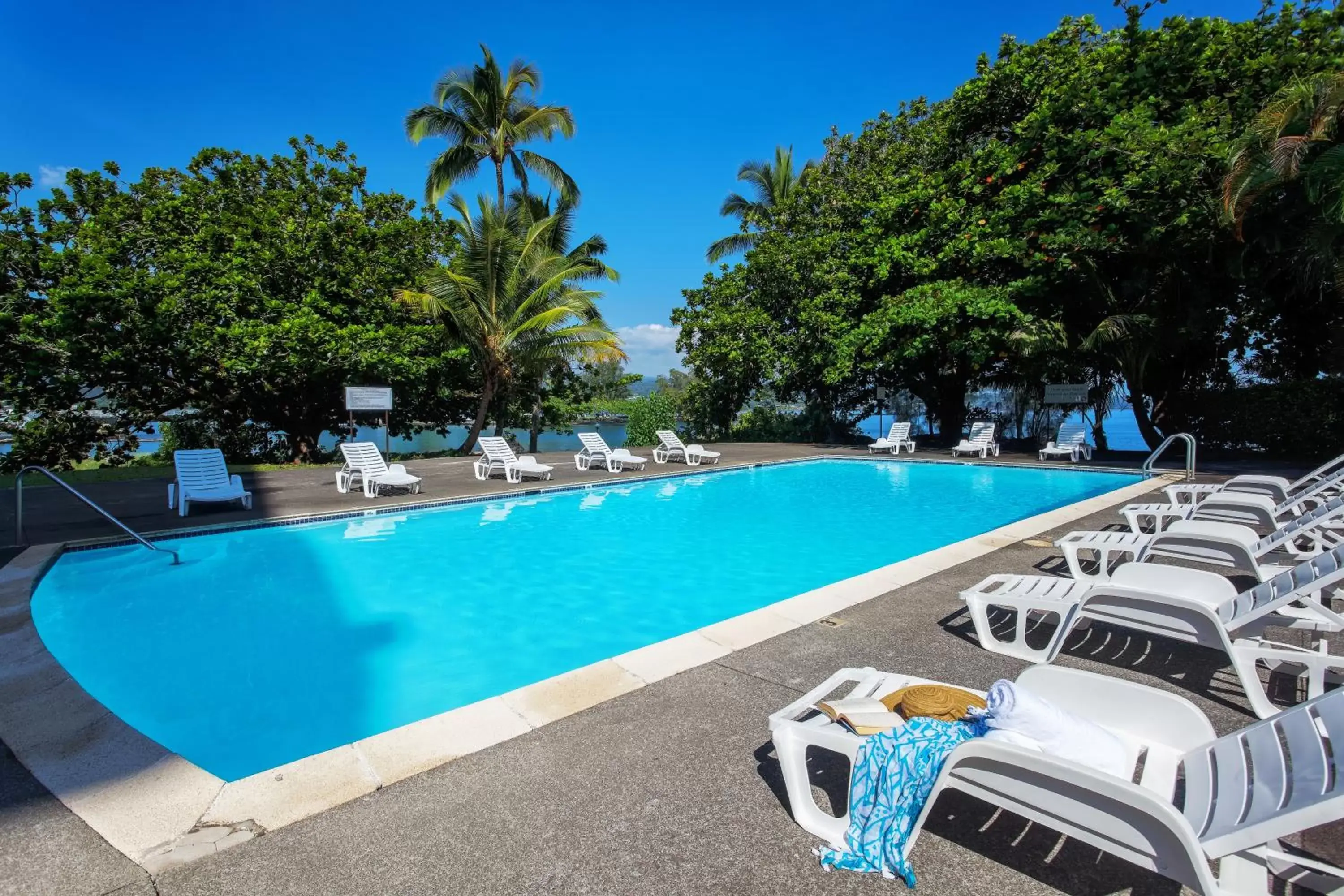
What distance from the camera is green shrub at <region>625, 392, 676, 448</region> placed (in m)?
24.5

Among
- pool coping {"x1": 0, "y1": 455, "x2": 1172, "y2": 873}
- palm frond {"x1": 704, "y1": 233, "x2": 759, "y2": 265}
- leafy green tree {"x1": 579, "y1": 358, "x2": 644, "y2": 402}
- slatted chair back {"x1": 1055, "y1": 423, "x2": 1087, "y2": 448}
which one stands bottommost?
pool coping {"x1": 0, "y1": 455, "x2": 1172, "y2": 873}

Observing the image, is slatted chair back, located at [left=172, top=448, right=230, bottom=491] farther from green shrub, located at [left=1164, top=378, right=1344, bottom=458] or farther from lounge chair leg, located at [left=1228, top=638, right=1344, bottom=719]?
green shrub, located at [left=1164, top=378, right=1344, bottom=458]

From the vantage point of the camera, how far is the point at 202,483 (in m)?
9.65

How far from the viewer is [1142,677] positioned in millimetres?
3527

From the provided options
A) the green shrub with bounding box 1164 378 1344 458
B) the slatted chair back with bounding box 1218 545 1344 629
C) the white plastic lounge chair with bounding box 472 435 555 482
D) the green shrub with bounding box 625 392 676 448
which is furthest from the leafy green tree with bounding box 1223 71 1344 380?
the green shrub with bounding box 625 392 676 448

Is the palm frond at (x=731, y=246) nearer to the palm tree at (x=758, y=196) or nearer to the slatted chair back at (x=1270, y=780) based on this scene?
the palm tree at (x=758, y=196)

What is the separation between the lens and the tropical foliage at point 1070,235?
13586mm

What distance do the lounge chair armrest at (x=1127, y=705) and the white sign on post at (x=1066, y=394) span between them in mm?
18226

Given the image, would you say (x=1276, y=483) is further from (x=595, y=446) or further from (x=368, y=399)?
(x=368, y=399)

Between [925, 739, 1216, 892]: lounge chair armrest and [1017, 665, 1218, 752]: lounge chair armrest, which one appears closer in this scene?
[925, 739, 1216, 892]: lounge chair armrest

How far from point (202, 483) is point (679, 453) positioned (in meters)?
10.4

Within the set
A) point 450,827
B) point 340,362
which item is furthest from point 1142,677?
point 340,362

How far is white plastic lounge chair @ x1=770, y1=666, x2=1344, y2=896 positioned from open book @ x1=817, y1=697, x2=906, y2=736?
16 centimetres

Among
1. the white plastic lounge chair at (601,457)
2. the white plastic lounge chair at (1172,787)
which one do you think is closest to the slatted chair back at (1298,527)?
the white plastic lounge chair at (1172,787)
